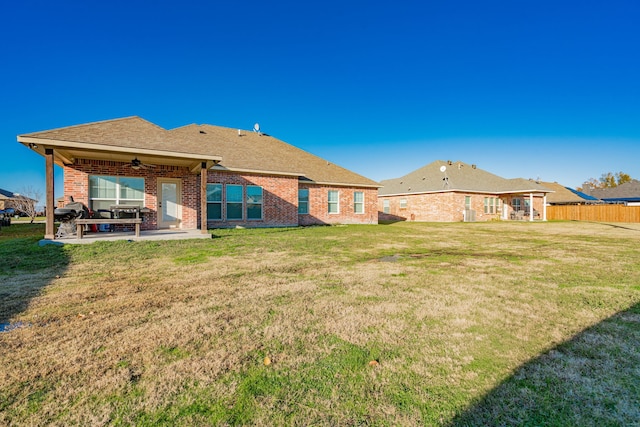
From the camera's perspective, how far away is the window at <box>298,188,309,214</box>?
17297 mm

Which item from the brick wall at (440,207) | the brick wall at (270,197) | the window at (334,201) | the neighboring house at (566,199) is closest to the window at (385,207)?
the brick wall at (440,207)

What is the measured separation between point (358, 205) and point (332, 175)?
2627mm

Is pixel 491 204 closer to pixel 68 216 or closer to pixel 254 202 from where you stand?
pixel 254 202

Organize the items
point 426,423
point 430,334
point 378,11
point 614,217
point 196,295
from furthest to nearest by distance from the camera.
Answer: point 614,217, point 378,11, point 196,295, point 430,334, point 426,423

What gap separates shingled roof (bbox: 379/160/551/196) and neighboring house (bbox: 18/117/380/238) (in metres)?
8.76

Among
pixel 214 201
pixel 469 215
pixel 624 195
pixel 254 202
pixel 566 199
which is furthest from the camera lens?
pixel 624 195

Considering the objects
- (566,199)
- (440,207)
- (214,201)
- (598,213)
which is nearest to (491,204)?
(440,207)

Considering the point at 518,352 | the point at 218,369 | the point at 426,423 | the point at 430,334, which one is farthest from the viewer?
the point at 430,334

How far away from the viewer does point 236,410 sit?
183 cm

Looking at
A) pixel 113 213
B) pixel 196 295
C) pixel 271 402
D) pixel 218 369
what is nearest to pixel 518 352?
pixel 271 402

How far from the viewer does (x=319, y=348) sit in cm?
263

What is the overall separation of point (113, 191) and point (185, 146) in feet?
12.3

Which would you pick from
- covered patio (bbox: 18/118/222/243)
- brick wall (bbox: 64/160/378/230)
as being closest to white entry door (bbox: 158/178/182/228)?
covered patio (bbox: 18/118/222/243)

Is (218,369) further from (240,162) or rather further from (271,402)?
(240,162)
